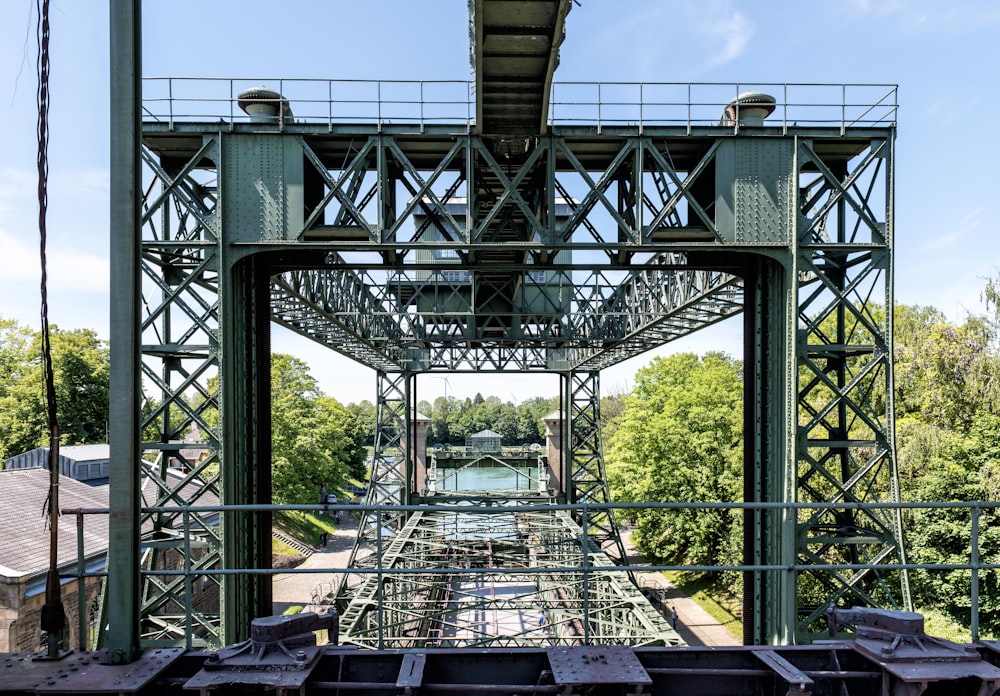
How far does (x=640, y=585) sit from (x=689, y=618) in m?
3.47

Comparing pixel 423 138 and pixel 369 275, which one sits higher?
pixel 423 138

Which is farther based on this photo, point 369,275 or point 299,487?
point 299,487

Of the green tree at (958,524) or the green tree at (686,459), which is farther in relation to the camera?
the green tree at (686,459)

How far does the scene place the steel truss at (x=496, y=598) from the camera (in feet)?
41.2

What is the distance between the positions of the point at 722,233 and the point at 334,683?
7565mm

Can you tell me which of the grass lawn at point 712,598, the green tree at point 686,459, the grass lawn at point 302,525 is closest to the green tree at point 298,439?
the grass lawn at point 302,525

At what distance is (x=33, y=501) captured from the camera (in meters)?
17.7

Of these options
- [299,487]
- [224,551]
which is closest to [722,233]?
[224,551]

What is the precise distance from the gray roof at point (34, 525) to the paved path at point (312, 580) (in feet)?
19.5

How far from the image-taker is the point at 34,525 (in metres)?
16.1

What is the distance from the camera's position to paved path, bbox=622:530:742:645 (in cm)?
1995

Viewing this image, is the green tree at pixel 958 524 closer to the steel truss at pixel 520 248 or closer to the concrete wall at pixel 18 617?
the steel truss at pixel 520 248

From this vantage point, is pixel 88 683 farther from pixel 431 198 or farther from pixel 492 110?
pixel 492 110

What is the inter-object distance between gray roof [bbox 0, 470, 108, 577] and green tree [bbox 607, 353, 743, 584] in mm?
21779
